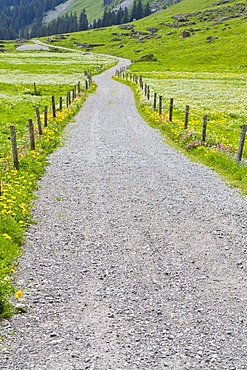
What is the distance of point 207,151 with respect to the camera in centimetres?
2270

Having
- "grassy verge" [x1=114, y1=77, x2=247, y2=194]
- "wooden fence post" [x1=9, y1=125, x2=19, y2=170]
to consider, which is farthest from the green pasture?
"wooden fence post" [x1=9, y1=125, x2=19, y2=170]

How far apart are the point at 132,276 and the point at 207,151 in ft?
47.3

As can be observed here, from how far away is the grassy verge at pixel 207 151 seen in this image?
18.4m

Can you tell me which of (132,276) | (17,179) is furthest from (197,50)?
(132,276)

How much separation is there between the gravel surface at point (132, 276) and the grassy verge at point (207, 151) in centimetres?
113

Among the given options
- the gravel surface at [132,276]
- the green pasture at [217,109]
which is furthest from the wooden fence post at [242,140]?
the gravel surface at [132,276]

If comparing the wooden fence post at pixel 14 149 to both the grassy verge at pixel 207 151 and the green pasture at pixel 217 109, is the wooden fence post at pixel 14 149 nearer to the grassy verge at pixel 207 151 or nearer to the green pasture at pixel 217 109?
the grassy verge at pixel 207 151

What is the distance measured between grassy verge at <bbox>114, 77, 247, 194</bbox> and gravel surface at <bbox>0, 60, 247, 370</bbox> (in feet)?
3.70

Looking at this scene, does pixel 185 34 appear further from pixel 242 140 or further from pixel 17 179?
pixel 17 179

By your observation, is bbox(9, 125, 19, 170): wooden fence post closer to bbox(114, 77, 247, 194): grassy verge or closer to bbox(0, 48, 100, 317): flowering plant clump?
bbox(0, 48, 100, 317): flowering plant clump

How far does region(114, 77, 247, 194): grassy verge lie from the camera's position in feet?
60.4

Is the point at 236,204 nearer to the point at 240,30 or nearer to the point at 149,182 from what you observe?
the point at 149,182

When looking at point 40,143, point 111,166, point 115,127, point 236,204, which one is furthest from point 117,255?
point 115,127

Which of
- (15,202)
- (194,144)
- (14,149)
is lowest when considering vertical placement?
(194,144)
